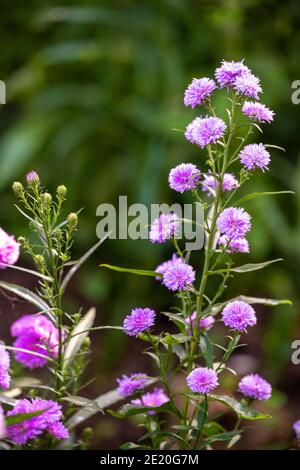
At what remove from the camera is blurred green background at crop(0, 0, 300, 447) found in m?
2.52

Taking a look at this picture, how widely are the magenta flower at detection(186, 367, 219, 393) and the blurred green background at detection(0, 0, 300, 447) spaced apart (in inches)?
57.3

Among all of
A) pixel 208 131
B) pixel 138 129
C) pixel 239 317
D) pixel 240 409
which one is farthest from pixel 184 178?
pixel 138 129

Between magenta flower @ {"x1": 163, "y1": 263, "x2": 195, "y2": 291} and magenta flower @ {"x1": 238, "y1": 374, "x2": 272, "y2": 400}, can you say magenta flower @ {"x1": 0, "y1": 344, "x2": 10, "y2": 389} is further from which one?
magenta flower @ {"x1": 238, "y1": 374, "x2": 272, "y2": 400}

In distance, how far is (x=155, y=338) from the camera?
1011mm

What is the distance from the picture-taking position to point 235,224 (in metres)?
0.93

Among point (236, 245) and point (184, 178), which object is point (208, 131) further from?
point (236, 245)

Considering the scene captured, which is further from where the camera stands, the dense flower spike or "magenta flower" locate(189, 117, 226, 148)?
the dense flower spike

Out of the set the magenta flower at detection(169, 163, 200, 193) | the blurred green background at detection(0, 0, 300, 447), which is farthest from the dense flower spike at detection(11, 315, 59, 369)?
the blurred green background at detection(0, 0, 300, 447)

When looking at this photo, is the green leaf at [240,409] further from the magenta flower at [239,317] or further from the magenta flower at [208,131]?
the magenta flower at [208,131]

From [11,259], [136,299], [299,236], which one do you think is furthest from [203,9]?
[11,259]

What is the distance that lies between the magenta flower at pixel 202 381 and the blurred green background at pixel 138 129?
1454 mm

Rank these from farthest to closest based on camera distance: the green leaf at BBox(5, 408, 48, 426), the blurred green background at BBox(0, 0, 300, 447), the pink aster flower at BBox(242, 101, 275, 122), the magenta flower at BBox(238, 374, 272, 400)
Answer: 1. the blurred green background at BBox(0, 0, 300, 447)
2. the magenta flower at BBox(238, 374, 272, 400)
3. the pink aster flower at BBox(242, 101, 275, 122)
4. the green leaf at BBox(5, 408, 48, 426)

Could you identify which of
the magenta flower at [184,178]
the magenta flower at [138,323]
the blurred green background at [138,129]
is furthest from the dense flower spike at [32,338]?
the blurred green background at [138,129]

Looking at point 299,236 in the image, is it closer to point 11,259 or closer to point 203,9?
point 203,9
